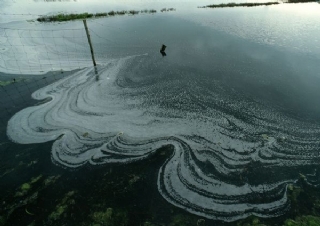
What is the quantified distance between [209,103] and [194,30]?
466 inches

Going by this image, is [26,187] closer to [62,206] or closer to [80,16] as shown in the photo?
[62,206]

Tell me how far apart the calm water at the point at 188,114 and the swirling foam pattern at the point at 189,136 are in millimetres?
36

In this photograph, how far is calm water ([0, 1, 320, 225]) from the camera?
6098mm

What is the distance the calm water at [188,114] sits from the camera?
6.10 m

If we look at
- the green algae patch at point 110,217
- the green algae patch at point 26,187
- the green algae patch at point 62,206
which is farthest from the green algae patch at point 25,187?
Result: the green algae patch at point 110,217

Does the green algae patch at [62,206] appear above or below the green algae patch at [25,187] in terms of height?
below

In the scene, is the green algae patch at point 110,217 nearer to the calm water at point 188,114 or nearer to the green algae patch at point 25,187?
the calm water at point 188,114

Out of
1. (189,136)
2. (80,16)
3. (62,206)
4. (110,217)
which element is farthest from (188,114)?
(80,16)

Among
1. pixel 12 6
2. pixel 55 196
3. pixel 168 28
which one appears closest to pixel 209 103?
pixel 55 196

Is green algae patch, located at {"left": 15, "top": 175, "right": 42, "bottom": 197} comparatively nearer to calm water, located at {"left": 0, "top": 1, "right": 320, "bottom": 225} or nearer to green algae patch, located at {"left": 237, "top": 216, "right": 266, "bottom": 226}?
calm water, located at {"left": 0, "top": 1, "right": 320, "bottom": 225}

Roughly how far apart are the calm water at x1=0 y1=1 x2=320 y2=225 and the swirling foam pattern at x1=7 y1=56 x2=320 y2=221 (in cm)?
4

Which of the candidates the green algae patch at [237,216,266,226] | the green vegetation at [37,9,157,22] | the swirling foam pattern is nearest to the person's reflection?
the swirling foam pattern

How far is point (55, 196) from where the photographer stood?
19.0ft

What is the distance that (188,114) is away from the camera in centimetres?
881
